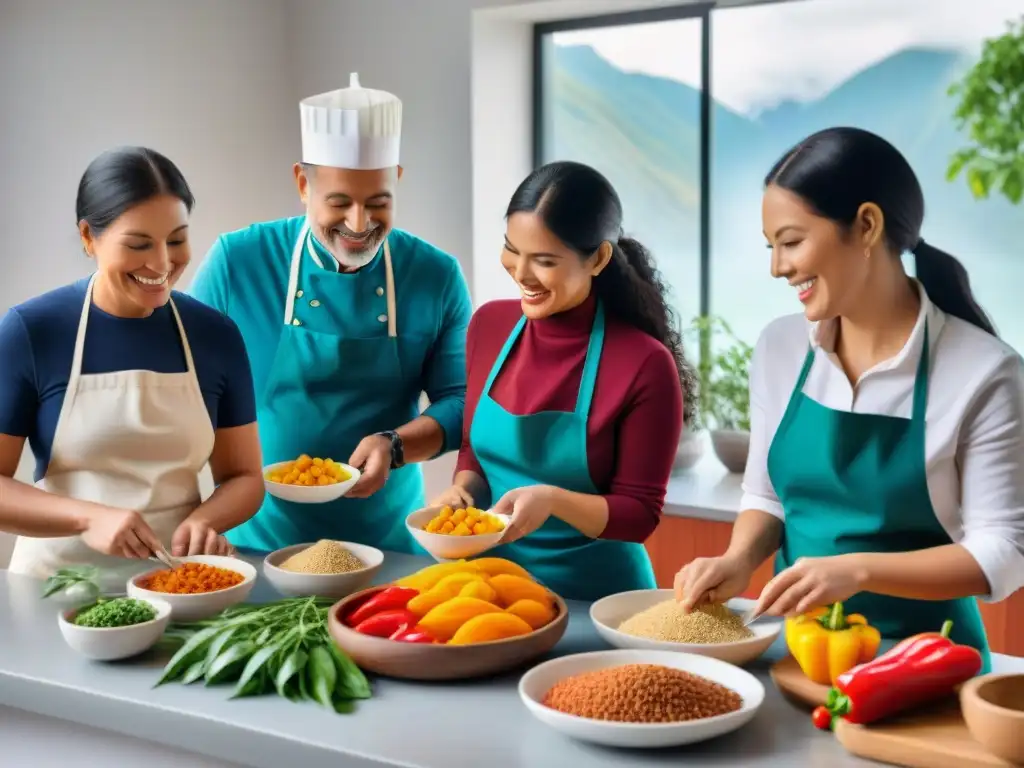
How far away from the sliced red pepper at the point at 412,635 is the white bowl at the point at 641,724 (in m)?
0.17

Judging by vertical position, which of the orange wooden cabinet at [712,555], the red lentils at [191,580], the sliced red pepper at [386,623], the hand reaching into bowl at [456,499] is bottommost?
the orange wooden cabinet at [712,555]

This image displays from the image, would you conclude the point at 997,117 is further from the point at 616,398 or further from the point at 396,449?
the point at 396,449

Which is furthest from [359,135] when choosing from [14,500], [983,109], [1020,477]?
[983,109]

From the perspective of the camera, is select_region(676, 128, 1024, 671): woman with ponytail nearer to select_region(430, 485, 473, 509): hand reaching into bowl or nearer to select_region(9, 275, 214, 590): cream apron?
select_region(430, 485, 473, 509): hand reaching into bowl

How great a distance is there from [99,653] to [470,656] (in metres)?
0.57

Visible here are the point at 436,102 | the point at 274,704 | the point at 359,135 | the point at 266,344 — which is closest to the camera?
the point at 274,704

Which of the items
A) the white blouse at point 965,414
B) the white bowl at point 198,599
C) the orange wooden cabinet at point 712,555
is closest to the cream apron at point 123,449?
the white bowl at point 198,599

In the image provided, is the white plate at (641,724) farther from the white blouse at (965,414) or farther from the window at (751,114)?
the window at (751,114)

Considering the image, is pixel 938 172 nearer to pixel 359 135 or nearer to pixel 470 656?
pixel 359 135

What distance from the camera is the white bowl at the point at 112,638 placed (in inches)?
71.2

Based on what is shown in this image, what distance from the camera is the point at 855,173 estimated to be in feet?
6.09

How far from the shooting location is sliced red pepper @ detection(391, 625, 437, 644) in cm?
174

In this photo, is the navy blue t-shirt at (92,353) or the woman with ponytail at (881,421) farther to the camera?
the navy blue t-shirt at (92,353)

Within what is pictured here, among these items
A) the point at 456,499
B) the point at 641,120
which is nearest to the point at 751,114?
the point at 641,120
